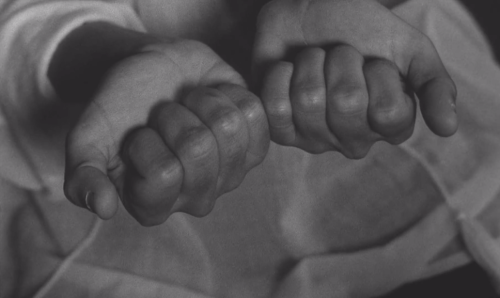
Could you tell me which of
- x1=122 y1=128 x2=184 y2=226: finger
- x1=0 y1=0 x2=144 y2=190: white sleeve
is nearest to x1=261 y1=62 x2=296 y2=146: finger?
x1=122 y1=128 x2=184 y2=226: finger

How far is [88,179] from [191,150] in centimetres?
7

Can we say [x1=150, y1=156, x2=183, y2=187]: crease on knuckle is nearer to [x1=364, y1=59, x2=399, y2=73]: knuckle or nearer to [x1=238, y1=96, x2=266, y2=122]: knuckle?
[x1=238, y1=96, x2=266, y2=122]: knuckle

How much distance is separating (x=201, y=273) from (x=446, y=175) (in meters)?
0.27

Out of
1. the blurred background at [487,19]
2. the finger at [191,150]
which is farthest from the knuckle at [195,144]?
the blurred background at [487,19]

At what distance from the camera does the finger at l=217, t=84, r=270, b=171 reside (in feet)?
1.42

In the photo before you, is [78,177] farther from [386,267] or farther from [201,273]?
[386,267]

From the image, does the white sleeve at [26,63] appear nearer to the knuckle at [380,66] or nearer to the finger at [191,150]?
the finger at [191,150]

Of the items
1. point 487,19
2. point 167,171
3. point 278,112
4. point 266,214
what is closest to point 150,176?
point 167,171

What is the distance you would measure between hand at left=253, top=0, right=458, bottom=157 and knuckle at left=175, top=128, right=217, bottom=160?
0.08m

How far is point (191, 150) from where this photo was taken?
384mm

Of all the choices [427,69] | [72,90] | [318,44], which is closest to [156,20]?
[72,90]

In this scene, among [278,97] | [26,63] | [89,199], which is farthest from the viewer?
[26,63]

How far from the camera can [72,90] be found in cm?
60

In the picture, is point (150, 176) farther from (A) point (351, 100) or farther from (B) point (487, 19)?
(B) point (487, 19)
